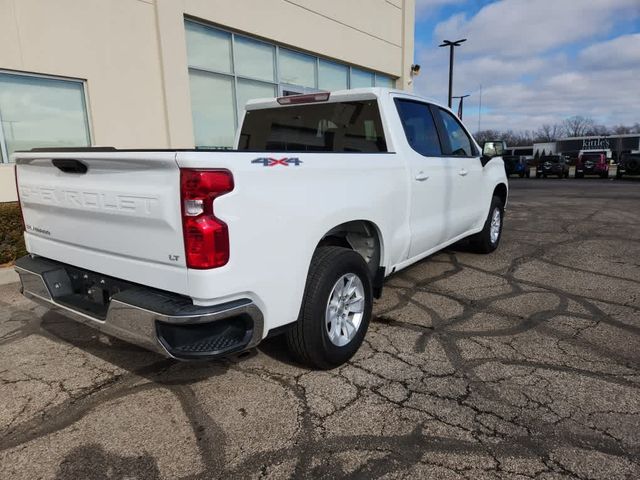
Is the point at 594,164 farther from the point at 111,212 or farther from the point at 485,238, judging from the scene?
the point at 111,212

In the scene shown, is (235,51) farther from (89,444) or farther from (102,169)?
(89,444)

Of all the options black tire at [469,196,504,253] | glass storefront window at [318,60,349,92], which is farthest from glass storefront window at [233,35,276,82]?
black tire at [469,196,504,253]

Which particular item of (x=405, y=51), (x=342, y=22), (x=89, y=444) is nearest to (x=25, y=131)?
(x=89, y=444)

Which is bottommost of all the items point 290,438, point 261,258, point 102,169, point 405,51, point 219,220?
point 290,438

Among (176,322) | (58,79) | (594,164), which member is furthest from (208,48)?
(594,164)

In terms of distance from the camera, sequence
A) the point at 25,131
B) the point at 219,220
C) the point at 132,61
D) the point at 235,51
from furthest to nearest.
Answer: the point at 235,51
the point at 132,61
the point at 25,131
the point at 219,220

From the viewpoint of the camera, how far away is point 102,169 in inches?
101

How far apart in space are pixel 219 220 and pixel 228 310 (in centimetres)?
45

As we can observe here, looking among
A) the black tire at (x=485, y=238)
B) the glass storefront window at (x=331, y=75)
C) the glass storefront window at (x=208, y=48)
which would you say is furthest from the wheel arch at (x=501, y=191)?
the glass storefront window at (x=331, y=75)

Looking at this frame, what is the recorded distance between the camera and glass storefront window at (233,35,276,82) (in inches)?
376

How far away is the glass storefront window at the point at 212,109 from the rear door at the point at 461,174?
215 inches

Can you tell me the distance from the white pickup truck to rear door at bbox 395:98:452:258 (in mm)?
29

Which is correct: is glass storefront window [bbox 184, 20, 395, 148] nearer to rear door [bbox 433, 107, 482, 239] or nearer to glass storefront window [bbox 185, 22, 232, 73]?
glass storefront window [bbox 185, 22, 232, 73]

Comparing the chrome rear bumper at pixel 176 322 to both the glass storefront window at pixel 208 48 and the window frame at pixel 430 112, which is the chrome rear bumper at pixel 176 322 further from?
the glass storefront window at pixel 208 48
